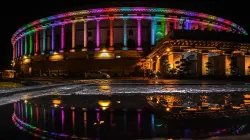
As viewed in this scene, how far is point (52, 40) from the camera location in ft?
258

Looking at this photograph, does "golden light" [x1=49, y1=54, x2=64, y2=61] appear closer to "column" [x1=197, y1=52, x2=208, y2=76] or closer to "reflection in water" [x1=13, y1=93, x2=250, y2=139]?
"column" [x1=197, y1=52, x2=208, y2=76]

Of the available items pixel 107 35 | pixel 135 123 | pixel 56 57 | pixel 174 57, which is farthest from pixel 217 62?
pixel 56 57

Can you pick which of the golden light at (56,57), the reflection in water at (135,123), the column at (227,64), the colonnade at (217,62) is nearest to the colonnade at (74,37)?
the golden light at (56,57)

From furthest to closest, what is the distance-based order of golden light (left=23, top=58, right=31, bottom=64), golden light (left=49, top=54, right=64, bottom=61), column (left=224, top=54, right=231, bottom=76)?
1. golden light (left=23, top=58, right=31, bottom=64)
2. golden light (left=49, top=54, right=64, bottom=61)
3. column (left=224, top=54, right=231, bottom=76)

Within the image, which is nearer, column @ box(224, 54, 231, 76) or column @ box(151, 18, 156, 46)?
column @ box(224, 54, 231, 76)

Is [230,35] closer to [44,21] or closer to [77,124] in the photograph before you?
[77,124]

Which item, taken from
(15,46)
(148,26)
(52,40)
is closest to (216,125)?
(148,26)

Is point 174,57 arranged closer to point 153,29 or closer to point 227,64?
point 227,64

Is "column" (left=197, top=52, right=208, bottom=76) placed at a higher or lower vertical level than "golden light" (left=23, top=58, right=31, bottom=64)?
lower

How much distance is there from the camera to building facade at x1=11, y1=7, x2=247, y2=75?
2670 inches

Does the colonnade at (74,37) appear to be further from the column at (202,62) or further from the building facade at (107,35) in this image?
the column at (202,62)

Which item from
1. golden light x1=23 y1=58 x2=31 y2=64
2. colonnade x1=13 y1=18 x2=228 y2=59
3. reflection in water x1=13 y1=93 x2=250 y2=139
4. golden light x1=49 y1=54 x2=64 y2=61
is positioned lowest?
reflection in water x1=13 y1=93 x2=250 y2=139

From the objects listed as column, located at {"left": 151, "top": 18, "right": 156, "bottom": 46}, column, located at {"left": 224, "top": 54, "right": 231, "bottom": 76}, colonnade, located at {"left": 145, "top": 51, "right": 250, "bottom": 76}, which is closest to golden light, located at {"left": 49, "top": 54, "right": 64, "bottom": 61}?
column, located at {"left": 151, "top": 18, "right": 156, "bottom": 46}

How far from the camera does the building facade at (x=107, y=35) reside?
222 ft
